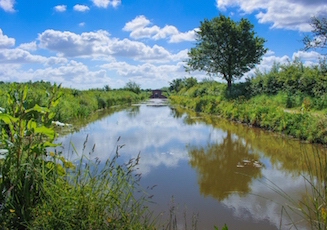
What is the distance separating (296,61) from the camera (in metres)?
16.8

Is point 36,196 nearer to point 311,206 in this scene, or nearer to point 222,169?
point 311,206

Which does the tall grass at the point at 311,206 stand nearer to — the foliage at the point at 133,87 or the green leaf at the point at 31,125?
the green leaf at the point at 31,125

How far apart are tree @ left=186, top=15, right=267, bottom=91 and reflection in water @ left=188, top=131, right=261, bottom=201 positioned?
13.6 metres

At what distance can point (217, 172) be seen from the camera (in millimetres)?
5918

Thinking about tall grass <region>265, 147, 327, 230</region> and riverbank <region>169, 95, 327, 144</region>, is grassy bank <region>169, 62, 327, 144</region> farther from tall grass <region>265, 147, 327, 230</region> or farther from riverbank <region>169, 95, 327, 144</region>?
tall grass <region>265, 147, 327, 230</region>

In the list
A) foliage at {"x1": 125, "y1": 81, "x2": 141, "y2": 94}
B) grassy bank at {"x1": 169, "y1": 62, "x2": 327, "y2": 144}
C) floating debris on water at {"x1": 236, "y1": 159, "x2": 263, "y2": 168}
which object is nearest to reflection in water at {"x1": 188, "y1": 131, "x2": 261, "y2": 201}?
floating debris on water at {"x1": 236, "y1": 159, "x2": 263, "y2": 168}

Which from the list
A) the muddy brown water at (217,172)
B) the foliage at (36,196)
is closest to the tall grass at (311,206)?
the muddy brown water at (217,172)

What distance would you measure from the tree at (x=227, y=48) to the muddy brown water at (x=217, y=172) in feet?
38.7

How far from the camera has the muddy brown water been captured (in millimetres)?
3916

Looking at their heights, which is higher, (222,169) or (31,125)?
(31,125)

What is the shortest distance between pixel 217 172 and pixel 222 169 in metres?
0.27

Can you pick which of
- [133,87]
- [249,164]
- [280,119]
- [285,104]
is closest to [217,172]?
[249,164]

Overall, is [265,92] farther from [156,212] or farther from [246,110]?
[156,212]

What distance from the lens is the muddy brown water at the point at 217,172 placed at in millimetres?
3916
